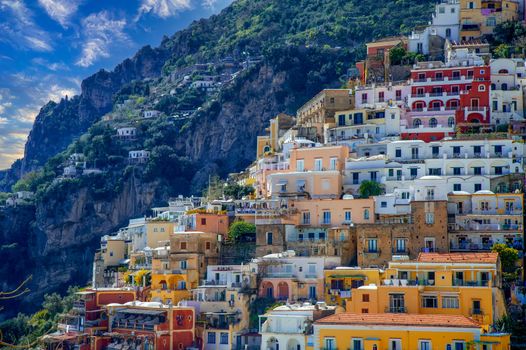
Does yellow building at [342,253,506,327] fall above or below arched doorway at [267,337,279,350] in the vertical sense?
above

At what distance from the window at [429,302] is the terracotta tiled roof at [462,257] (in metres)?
2.28

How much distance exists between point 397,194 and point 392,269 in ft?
32.5

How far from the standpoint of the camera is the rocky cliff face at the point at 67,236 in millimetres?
112688

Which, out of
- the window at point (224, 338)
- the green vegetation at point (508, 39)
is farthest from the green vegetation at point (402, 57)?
the window at point (224, 338)

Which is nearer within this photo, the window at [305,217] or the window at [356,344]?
the window at [356,344]

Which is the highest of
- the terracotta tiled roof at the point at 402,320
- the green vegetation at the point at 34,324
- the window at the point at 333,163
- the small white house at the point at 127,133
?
the small white house at the point at 127,133

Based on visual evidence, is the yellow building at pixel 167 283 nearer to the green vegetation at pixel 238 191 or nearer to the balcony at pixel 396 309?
the green vegetation at pixel 238 191

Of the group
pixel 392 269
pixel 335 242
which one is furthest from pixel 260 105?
pixel 392 269

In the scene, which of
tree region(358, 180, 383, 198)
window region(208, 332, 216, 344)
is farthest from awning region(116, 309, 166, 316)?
tree region(358, 180, 383, 198)

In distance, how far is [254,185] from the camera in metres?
81.8

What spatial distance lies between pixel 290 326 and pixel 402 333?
7.30 meters

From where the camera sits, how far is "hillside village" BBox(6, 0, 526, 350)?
55.4 meters

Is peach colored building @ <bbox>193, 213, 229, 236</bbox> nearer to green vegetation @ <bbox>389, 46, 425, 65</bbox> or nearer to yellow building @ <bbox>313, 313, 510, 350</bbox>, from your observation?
yellow building @ <bbox>313, 313, 510, 350</bbox>

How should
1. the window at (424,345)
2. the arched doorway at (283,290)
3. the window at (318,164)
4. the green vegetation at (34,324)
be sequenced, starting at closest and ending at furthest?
the window at (424,345) < the arched doorway at (283,290) < the window at (318,164) < the green vegetation at (34,324)
